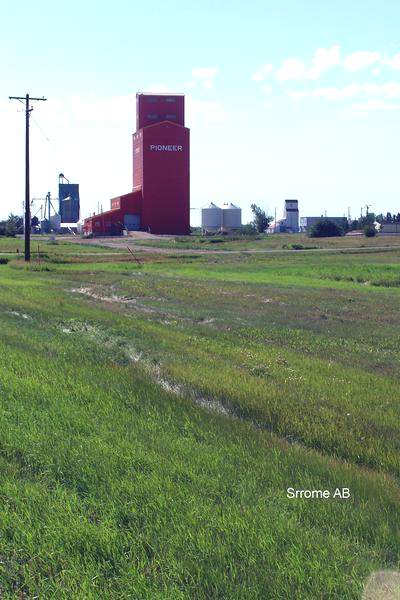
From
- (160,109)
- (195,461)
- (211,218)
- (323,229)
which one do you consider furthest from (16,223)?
(195,461)

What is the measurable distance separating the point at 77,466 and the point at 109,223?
96754mm

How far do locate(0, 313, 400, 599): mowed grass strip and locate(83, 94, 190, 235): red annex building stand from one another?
306 feet

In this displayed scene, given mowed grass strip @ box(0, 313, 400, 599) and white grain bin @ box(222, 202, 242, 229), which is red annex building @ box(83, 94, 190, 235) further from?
mowed grass strip @ box(0, 313, 400, 599)

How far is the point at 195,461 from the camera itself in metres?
6.66

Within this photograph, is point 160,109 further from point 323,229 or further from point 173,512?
point 173,512

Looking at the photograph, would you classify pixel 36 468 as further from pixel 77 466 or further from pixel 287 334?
pixel 287 334

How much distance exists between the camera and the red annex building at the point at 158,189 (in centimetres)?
10025

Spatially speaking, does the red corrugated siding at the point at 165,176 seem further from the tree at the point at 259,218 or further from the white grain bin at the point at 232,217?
the tree at the point at 259,218

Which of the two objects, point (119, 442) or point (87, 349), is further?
point (87, 349)

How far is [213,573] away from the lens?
15.5 ft

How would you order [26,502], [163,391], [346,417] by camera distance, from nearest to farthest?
1. [26,502]
2. [346,417]
3. [163,391]

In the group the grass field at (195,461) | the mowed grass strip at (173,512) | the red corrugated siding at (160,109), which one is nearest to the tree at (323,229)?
the red corrugated siding at (160,109)

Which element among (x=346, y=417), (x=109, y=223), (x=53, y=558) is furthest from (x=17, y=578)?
(x=109, y=223)

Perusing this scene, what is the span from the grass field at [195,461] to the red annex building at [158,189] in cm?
8459
